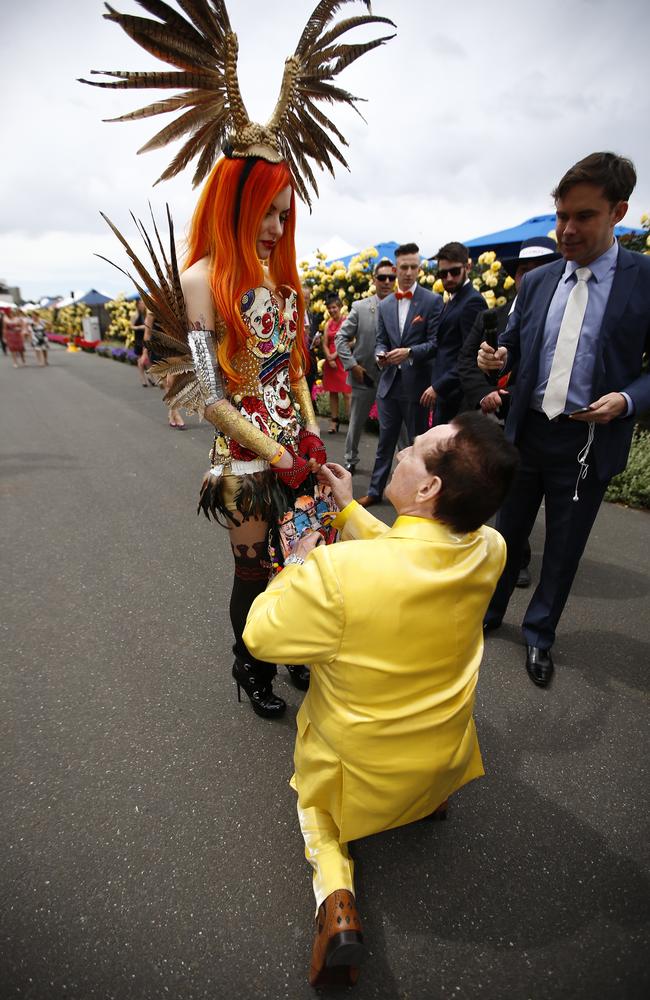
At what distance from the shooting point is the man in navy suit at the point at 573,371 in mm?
2053

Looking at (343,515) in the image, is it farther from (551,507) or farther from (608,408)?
(551,507)

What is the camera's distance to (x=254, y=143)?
5.17 ft

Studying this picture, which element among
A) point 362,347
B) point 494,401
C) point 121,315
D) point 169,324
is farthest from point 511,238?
point 121,315

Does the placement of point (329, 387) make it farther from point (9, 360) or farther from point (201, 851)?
point (9, 360)

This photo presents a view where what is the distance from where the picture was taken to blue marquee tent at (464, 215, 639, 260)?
982cm

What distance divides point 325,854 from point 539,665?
1.59 meters

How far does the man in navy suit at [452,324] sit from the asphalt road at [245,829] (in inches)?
71.7

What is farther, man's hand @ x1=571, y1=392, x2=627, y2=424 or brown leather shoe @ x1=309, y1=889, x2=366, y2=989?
man's hand @ x1=571, y1=392, x2=627, y2=424

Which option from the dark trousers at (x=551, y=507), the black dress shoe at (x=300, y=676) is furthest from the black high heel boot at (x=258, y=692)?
the dark trousers at (x=551, y=507)

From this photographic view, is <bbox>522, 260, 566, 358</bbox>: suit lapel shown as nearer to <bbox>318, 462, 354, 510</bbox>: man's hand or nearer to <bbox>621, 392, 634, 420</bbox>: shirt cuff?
<bbox>621, 392, 634, 420</bbox>: shirt cuff

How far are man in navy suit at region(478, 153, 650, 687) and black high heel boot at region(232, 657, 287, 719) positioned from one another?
4.35 ft

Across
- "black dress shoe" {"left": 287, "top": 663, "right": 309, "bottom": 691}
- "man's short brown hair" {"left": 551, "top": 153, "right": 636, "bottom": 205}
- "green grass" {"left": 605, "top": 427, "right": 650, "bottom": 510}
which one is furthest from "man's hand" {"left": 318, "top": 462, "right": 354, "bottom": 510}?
"green grass" {"left": 605, "top": 427, "right": 650, "bottom": 510}

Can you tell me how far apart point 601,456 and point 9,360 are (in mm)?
23933

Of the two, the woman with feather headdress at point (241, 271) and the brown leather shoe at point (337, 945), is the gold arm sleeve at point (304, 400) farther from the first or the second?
the brown leather shoe at point (337, 945)
